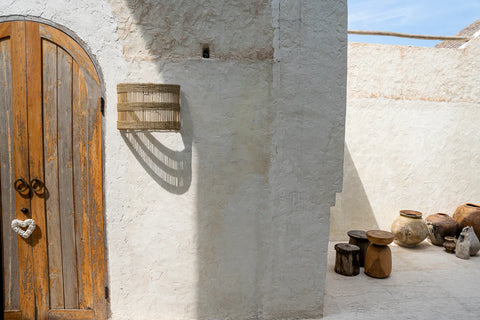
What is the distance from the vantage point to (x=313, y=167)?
2.53 m

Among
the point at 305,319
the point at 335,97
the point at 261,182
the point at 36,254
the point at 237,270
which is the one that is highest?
the point at 335,97

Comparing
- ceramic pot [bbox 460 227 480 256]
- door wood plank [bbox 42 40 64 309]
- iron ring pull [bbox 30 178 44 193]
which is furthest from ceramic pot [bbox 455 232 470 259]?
iron ring pull [bbox 30 178 44 193]

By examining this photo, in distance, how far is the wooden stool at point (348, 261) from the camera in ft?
11.2

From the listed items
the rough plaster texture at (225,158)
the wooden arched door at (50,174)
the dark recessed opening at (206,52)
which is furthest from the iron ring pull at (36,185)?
the dark recessed opening at (206,52)

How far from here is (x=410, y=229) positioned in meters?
4.31

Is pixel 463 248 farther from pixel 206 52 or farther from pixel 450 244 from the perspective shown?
pixel 206 52

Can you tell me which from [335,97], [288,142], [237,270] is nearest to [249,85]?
[288,142]

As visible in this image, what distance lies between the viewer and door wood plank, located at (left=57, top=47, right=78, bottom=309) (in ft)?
7.61

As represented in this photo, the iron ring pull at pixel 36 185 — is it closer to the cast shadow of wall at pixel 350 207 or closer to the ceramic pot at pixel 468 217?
the cast shadow of wall at pixel 350 207

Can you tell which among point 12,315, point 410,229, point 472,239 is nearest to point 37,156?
point 12,315

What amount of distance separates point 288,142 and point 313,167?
289 mm

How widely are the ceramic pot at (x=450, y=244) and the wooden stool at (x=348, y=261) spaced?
1.68 metres

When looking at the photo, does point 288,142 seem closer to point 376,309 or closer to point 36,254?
point 376,309

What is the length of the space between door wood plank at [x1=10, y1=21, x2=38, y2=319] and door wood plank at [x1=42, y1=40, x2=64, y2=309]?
14 centimetres
